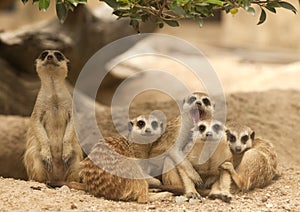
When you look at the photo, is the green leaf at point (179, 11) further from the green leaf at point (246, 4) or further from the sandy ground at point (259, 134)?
the sandy ground at point (259, 134)

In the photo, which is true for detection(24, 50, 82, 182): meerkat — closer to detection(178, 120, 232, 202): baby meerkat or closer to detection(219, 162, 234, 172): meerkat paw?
detection(178, 120, 232, 202): baby meerkat

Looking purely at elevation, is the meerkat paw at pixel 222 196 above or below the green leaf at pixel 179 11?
below

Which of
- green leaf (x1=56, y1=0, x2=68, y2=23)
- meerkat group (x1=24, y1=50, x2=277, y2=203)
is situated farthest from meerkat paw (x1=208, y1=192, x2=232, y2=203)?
green leaf (x1=56, y1=0, x2=68, y2=23)

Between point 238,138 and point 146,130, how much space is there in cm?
52

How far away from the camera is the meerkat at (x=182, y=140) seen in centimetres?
339

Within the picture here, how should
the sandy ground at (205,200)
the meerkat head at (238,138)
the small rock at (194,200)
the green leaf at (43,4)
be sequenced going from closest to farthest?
the green leaf at (43,4), the sandy ground at (205,200), the small rock at (194,200), the meerkat head at (238,138)

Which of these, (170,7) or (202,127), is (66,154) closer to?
(202,127)

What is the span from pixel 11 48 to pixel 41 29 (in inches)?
12.7

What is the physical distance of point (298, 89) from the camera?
5840mm

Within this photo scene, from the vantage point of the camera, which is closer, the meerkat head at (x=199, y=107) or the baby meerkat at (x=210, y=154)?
the baby meerkat at (x=210, y=154)

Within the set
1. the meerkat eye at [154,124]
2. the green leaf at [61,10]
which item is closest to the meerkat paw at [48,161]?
the meerkat eye at [154,124]

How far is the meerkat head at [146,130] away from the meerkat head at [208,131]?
12.5 inches

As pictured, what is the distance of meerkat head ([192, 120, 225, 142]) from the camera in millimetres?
3314

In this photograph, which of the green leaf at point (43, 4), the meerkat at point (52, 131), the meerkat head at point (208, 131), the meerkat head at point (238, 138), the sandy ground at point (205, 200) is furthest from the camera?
the meerkat at point (52, 131)
